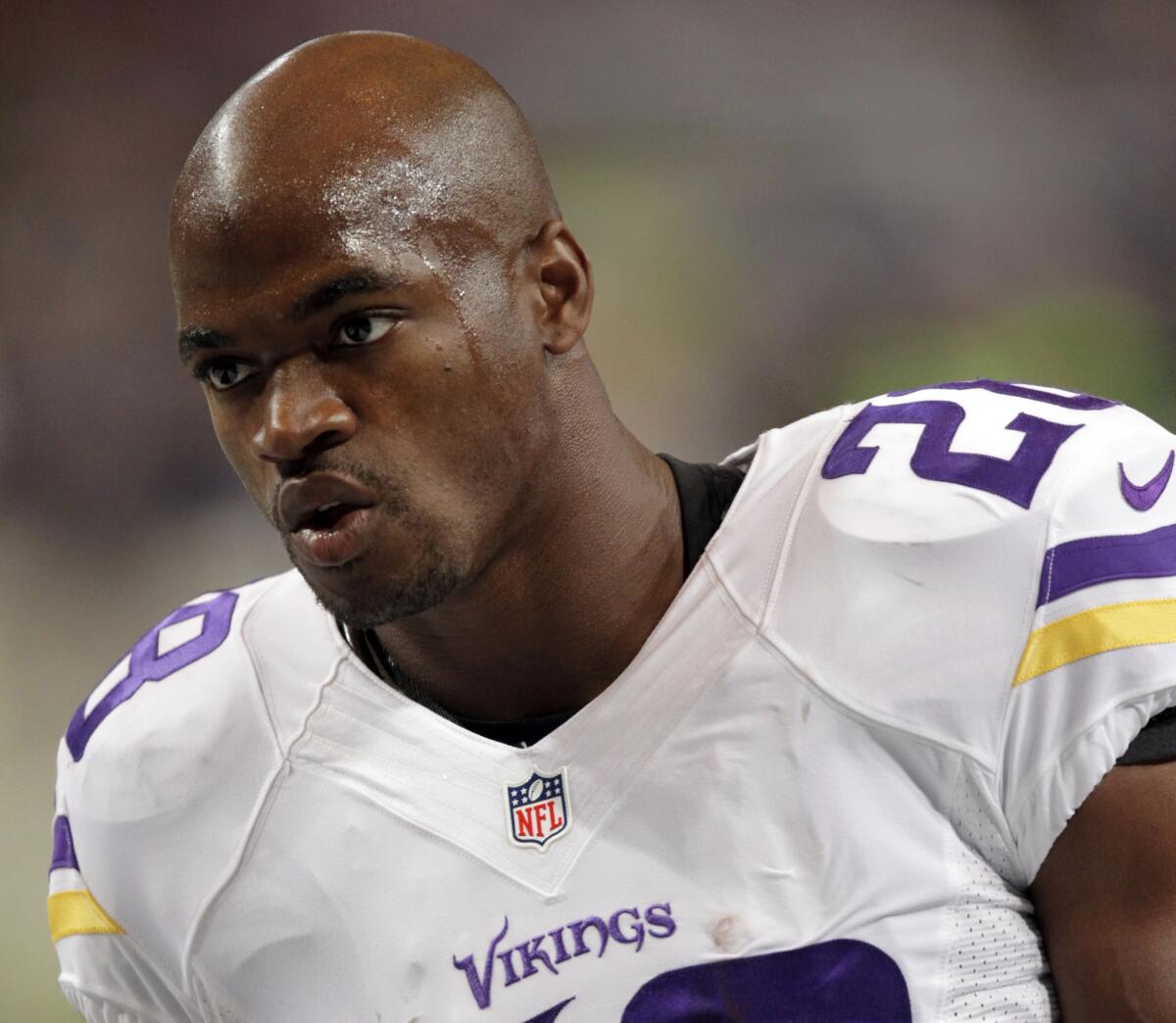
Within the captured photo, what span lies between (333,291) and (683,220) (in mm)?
1849

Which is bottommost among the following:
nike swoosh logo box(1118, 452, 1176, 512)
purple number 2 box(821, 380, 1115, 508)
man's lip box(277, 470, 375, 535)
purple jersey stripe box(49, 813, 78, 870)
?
purple jersey stripe box(49, 813, 78, 870)

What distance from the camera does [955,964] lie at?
1.28 m

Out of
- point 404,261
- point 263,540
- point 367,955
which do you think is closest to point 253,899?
point 367,955

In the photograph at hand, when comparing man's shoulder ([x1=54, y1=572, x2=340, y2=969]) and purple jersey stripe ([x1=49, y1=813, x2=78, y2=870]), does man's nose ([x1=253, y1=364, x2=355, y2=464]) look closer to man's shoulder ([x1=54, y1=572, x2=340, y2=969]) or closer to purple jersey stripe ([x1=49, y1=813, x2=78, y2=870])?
man's shoulder ([x1=54, y1=572, x2=340, y2=969])

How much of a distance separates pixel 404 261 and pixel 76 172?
193cm

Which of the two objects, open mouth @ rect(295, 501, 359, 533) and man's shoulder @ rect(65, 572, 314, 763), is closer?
open mouth @ rect(295, 501, 359, 533)

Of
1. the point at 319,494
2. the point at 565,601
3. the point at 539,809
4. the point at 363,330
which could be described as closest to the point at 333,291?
the point at 363,330

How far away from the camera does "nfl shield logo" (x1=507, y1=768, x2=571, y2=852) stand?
137cm

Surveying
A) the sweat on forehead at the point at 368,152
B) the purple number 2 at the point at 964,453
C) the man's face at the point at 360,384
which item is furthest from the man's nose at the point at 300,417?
the purple number 2 at the point at 964,453

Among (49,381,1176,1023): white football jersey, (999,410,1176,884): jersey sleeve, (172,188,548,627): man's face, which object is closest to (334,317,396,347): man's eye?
(172,188,548,627): man's face

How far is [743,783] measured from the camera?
1.32m

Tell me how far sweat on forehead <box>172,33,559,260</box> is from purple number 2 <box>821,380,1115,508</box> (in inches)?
12.4

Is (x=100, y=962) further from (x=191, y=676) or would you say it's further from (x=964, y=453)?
(x=964, y=453)

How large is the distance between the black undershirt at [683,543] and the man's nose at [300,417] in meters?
0.29
